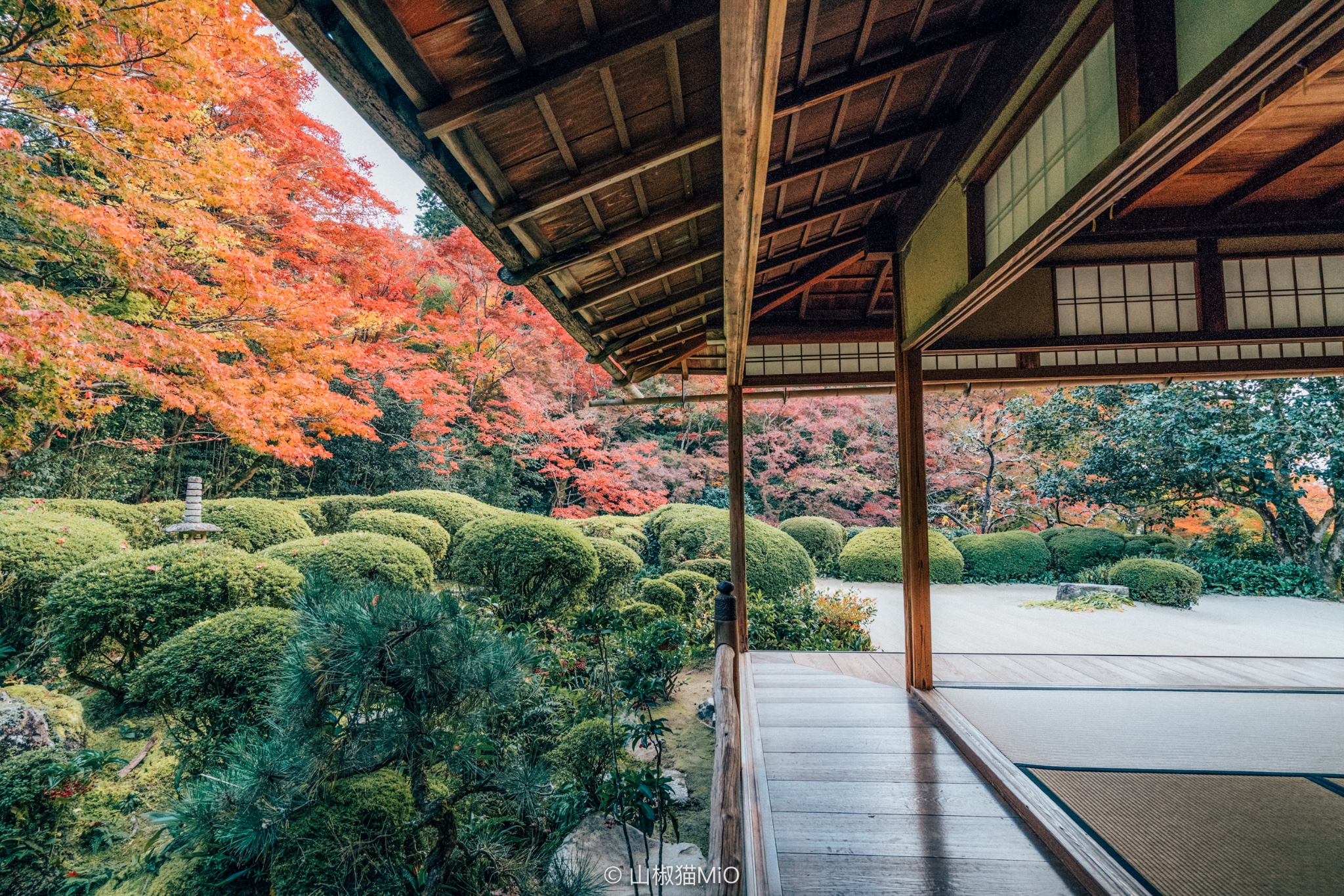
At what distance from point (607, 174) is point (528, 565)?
3.98 meters

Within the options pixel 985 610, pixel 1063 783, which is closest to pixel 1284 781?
pixel 1063 783

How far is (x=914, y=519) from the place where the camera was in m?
3.53

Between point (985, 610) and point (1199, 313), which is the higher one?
point (1199, 313)

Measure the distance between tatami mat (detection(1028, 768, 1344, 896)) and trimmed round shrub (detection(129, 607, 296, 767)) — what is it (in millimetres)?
3408

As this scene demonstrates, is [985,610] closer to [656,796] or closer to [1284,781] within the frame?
[1284,781]

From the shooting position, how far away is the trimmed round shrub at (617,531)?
7.93 m

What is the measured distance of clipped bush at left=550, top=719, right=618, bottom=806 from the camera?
2.89 metres

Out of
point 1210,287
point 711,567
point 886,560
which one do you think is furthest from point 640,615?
point 886,560

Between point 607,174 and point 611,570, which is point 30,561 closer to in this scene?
point 611,570

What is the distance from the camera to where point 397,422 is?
1093 cm

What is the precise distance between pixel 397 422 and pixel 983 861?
1085cm

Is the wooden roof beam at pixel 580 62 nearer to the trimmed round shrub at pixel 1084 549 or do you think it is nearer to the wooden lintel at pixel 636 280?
the wooden lintel at pixel 636 280

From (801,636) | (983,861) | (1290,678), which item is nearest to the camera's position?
(983,861)

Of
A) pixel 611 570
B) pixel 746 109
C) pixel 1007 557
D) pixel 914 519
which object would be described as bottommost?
pixel 1007 557
